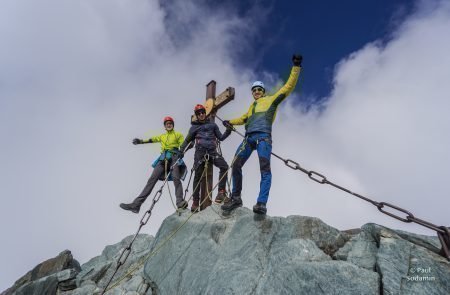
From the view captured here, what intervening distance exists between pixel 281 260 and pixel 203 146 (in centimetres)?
468

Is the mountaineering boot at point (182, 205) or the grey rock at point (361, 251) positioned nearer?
the grey rock at point (361, 251)

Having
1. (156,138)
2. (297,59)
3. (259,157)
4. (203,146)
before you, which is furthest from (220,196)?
(297,59)

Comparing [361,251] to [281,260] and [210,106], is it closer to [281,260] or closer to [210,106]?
[281,260]

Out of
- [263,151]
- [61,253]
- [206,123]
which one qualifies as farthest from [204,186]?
[61,253]

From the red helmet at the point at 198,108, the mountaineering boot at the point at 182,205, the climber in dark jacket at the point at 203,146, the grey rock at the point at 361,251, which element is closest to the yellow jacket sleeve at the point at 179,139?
the climber in dark jacket at the point at 203,146

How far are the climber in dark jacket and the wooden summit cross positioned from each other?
0.18 meters

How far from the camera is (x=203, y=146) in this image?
9.73 m

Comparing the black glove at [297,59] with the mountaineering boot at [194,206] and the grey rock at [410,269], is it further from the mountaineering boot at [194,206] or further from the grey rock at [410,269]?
the mountaineering boot at [194,206]

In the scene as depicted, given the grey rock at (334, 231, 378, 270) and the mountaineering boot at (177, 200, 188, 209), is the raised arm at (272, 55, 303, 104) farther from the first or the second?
the mountaineering boot at (177, 200, 188, 209)

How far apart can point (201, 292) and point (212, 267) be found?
1.87 ft

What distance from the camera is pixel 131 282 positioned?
8773 mm

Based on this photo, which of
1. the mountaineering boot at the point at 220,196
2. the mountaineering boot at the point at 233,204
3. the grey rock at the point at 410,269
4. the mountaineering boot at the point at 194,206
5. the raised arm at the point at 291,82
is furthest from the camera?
the mountaineering boot at the point at 194,206

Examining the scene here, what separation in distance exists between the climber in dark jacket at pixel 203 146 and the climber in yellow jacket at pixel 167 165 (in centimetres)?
47

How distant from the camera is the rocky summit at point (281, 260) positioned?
4762mm
